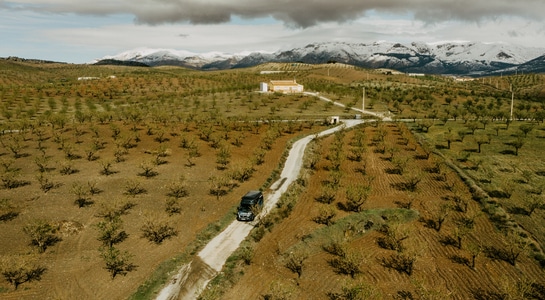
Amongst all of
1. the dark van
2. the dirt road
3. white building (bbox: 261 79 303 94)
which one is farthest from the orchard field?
white building (bbox: 261 79 303 94)

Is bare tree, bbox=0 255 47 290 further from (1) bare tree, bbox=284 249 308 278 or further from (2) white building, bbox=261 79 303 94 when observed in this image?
(2) white building, bbox=261 79 303 94

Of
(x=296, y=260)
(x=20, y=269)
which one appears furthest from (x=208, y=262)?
(x=20, y=269)

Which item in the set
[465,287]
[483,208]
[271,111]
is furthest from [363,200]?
[271,111]

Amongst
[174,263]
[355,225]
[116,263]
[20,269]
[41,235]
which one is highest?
[41,235]

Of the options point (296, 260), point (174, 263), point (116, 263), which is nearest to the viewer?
point (116, 263)

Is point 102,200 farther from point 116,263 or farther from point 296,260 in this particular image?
point 296,260

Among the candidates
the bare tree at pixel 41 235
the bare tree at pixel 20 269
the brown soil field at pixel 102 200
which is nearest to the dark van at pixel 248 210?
the brown soil field at pixel 102 200
